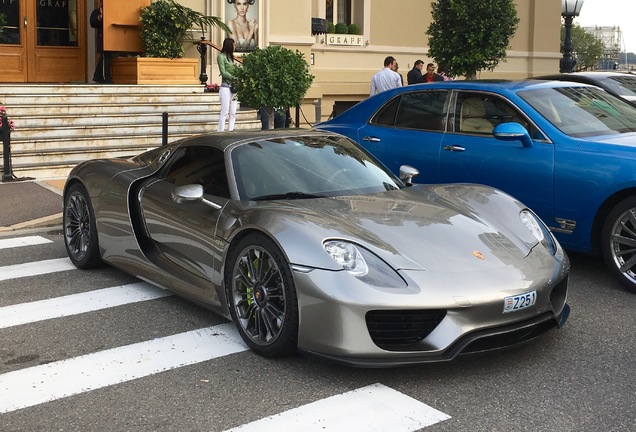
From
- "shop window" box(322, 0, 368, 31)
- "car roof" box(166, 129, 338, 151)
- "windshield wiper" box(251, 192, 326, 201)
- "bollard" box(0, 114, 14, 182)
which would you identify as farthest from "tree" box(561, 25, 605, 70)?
"windshield wiper" box(251, 192, 326, 201)

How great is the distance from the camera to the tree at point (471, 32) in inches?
678

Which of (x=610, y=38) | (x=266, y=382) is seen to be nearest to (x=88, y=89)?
(x=266, y=382)

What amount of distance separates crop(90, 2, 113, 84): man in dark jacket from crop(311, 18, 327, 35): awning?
610 cm

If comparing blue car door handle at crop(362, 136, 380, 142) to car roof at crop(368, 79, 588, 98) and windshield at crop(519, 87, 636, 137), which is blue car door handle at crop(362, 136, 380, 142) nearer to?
car roof at crop(368, 79, 588, 98)

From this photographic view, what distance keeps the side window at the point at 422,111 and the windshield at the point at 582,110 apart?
853 mm

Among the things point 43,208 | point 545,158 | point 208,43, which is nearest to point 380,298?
point 545,158

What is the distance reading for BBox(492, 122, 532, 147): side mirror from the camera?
23.3ft

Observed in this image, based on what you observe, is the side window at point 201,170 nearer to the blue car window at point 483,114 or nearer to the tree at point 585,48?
the blue car window at point 483,114

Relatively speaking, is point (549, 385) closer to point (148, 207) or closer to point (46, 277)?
point (148, 207)

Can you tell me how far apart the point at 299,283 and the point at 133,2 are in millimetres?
13429

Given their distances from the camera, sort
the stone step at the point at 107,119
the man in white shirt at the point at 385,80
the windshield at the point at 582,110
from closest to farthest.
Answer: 1. the windshield at the point at 582,110
2. the stone step at the point at 107,119
3. the man in white shirt at the point at 385,80

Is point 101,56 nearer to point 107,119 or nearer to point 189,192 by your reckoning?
point 107,119

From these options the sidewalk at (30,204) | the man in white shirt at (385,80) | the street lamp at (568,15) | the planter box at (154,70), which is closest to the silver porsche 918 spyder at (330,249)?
the sidewalk at (30,204)

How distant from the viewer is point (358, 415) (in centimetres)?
423
